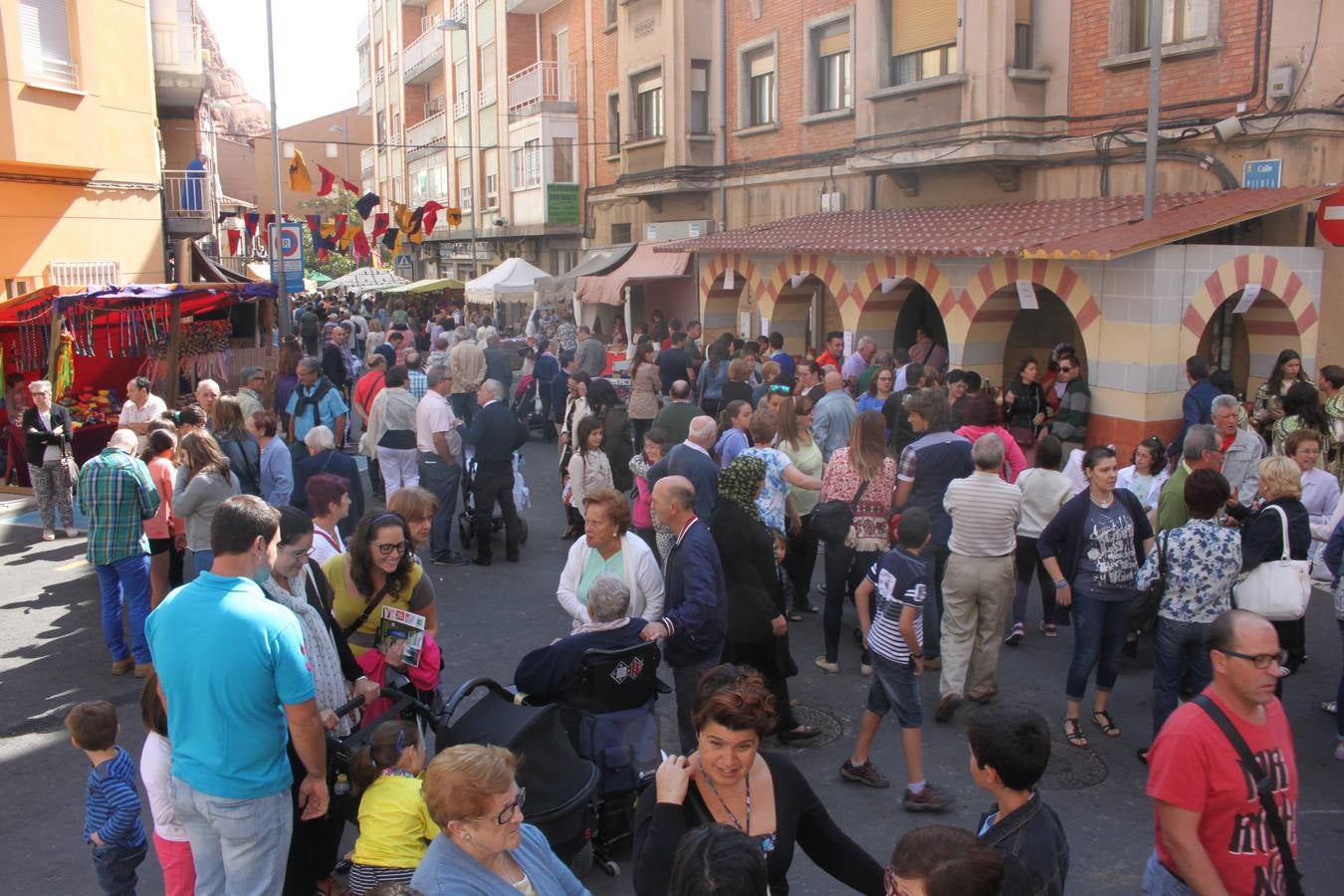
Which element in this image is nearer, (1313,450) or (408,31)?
(1313,450)

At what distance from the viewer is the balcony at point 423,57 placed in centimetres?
3928

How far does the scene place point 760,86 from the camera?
67.6 ft

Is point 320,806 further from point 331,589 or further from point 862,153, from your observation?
point 862,153

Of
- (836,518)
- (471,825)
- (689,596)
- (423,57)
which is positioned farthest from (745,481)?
(423,57)

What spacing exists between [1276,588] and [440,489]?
687 cm

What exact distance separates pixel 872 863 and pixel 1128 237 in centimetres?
880

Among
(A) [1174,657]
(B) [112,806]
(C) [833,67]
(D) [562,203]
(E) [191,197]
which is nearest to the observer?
(B) [112,806]

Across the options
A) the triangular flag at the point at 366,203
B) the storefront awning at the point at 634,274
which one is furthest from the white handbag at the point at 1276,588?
the triangular flag at the point at 366,203

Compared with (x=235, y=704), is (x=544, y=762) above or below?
below

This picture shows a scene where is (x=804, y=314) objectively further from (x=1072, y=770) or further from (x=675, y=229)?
(x=1072, y=770)

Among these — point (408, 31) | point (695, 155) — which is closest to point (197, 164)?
point (695, 155)

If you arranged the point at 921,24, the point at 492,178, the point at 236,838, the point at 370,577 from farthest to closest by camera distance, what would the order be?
the point at 492,178 → the point at 921,24 → the point at 370,577 → the point at 236,838

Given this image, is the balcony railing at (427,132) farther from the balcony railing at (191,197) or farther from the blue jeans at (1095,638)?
the blue jeans at (1095,638)

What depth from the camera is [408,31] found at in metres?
46.0
